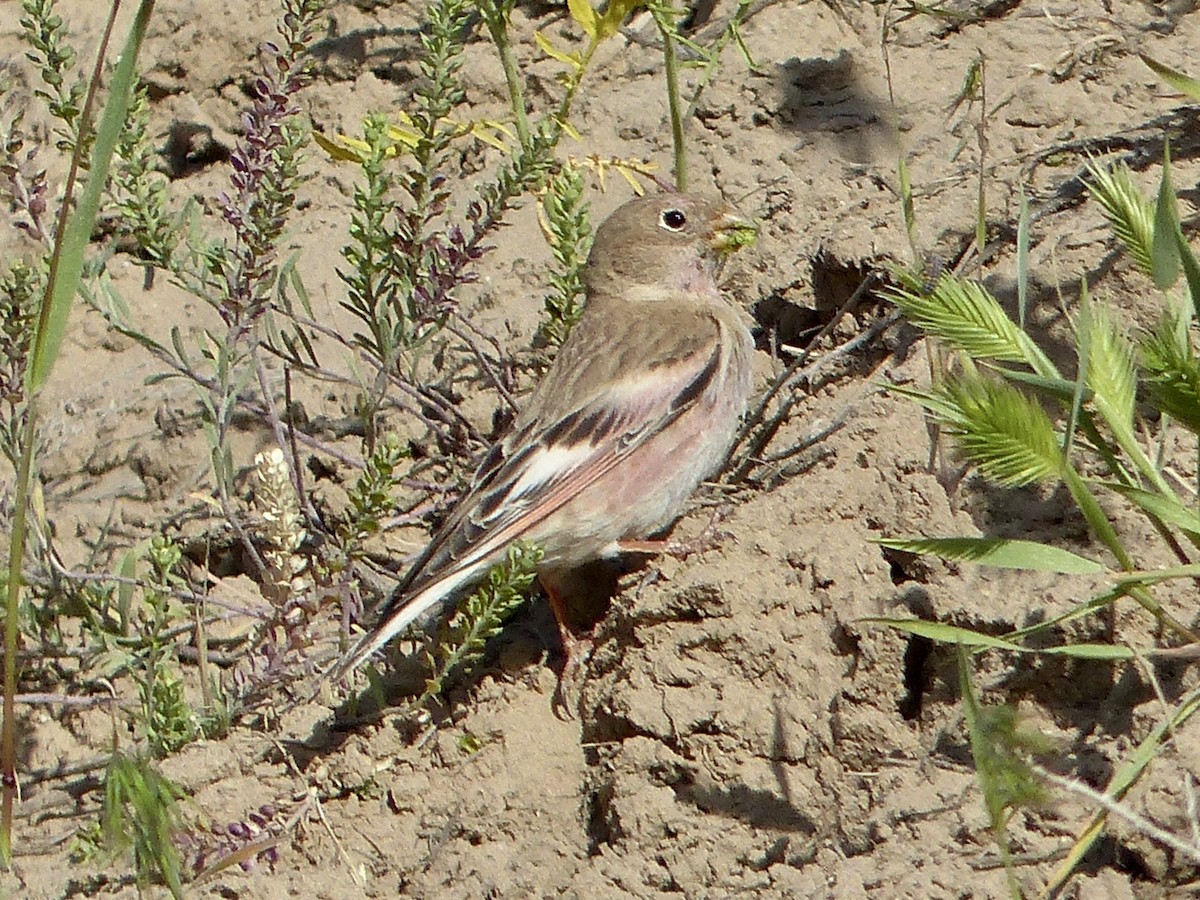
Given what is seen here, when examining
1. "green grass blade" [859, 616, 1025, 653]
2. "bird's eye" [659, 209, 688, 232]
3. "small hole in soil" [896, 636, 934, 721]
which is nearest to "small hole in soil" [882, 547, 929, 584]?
"small hole in soil" [896, 636, 934, 721]

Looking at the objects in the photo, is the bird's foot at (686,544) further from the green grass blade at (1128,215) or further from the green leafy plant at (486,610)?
the green grass blade at (1128,215)

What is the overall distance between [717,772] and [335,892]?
1131mm

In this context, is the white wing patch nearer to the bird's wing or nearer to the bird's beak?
the bird's wing

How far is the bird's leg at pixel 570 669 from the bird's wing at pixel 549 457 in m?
0.34

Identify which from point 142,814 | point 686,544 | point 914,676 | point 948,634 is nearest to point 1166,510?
point 948,634

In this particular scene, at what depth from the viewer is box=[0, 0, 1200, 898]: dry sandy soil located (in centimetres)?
390

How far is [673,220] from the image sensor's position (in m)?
6.22

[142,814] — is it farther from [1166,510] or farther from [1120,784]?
[1166,510]

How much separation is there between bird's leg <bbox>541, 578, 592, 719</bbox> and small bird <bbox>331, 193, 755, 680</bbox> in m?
0.03

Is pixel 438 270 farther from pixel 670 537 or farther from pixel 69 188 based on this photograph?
pixel 69 188

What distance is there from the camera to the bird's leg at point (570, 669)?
481 centimetres

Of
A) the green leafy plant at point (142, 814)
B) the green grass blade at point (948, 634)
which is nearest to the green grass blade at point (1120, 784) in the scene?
the green grass blade at point (948, 634)

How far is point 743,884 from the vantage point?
3916mm

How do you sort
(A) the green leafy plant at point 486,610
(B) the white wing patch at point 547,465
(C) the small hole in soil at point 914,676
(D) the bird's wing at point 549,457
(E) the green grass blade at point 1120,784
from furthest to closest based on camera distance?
(B) the white wing patch at point 547,465
(D) the bird's wing at point 549,457
(A) the green leafy plant at point 486,610
(C) the small hole in soil at point 914,676
(E) the green grass blade at point 1120,784
